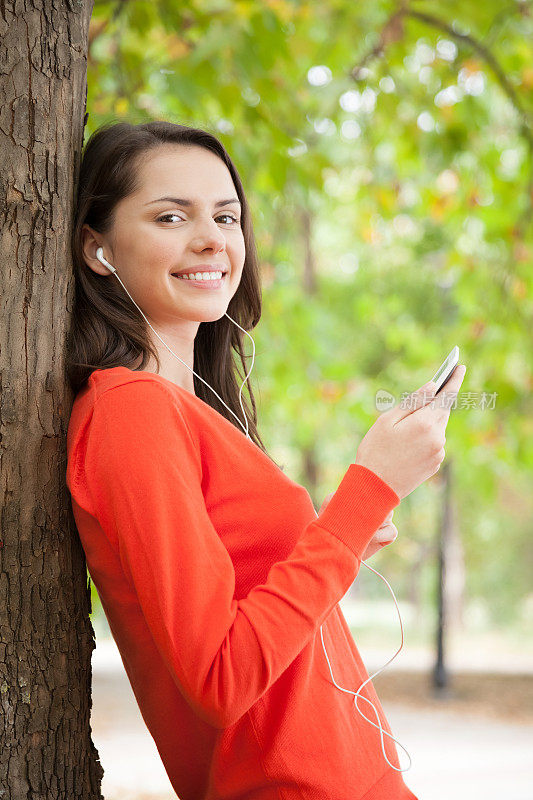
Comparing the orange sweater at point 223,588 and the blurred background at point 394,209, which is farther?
the blurred background at point 394,209

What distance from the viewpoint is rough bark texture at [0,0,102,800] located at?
4.07ft

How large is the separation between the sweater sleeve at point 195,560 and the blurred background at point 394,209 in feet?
0.86

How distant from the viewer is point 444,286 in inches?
312

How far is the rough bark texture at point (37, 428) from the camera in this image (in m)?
1.24

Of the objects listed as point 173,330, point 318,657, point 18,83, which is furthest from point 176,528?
point 18,83

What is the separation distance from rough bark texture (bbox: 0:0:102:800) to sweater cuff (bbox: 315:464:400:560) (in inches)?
16.8

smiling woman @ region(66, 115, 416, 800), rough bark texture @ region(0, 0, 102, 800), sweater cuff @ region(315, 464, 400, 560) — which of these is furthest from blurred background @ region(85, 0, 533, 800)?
rough bark texture @ region(0, 0, 102, 800)

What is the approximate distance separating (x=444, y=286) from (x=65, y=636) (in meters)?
7.05

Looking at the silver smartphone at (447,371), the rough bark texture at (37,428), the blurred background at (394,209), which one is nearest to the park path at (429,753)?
the blurred background at (394,209)

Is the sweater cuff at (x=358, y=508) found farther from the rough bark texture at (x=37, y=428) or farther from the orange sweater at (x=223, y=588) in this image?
the rough bark texture at (x=37, y=428)

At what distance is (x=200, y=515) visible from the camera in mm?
1090

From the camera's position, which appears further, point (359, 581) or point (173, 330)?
point (359, 581)

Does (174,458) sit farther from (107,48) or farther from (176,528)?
(107,48)

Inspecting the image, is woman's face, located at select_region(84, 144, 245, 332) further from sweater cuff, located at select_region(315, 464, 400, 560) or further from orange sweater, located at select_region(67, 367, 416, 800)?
sweater cuff, located at select_region(315, 464, 400, 560)
